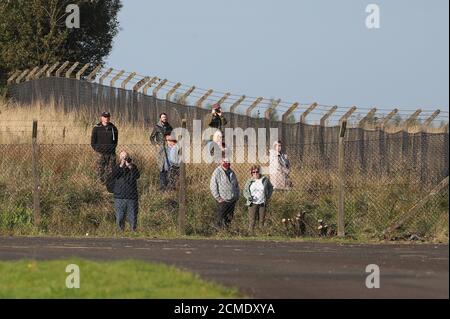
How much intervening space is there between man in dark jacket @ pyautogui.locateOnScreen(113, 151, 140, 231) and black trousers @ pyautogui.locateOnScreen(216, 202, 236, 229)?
Answer: 5.33 ft

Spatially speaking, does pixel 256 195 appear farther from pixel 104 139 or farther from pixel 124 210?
pixel 104 139

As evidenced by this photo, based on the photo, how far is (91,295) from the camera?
1472 cm

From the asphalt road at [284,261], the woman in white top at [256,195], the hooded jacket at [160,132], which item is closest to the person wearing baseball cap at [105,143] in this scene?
the hooded jacket at [160,132]

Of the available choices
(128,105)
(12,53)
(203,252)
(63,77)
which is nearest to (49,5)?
(12,53)

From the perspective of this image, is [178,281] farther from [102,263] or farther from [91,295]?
[102,263]

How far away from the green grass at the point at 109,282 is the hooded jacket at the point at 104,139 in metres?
11.9

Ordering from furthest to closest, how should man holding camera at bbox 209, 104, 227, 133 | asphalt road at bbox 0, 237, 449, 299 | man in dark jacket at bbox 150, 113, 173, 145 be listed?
1. man holding camera at bbox 209, 104, 227, 133
2. man in dark jacket at bbox 150, 113, 173, 145
3. asphalt road at bbox 0, 237, 449, 299

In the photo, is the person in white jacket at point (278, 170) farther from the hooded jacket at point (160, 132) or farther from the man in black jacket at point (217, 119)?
the man in black jacket at point (217, 119)

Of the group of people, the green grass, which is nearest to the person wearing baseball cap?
the group of people

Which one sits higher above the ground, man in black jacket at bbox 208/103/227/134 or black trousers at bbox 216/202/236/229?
man in black jacket at bbox 208/103/227/134

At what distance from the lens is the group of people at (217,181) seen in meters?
26.2

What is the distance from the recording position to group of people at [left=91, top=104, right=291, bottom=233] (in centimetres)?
2620

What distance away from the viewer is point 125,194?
2692 cm

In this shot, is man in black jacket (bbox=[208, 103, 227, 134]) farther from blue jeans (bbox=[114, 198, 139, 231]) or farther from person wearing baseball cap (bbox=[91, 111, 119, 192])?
blue jeans (bbox=[114, 198, 139, 231])
